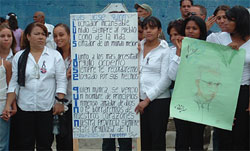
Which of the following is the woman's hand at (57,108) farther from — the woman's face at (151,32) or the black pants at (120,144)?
the woman's face at (151,32)

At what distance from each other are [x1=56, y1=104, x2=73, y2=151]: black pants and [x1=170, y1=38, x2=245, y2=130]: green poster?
1351mm

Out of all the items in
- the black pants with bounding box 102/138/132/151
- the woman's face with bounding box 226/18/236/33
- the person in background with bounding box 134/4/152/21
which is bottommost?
the black pants with bounding box 102/138/132/151

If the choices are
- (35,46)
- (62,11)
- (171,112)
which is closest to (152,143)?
(171,112)

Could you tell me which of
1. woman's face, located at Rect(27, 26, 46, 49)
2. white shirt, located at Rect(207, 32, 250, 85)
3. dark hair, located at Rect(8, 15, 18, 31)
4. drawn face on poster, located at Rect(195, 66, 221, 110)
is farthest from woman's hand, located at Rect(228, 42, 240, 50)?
dark hair, located at Rect(8, 15, 18, 31)

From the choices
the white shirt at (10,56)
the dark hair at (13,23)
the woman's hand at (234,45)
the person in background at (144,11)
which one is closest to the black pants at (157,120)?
the woman's hand at (234,45)

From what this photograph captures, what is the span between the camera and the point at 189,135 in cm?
548

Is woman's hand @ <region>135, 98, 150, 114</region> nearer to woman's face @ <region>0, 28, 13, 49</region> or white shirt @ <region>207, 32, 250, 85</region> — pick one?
white shirt @ <region>207, 32, 250, 85</region>

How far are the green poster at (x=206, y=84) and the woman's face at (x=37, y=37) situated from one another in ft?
5.62

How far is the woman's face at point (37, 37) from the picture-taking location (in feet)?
18.8

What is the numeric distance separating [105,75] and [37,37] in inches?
37.2

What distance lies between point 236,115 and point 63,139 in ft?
7.12

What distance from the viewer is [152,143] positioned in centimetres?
571

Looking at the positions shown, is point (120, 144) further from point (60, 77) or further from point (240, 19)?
point (240, 19)

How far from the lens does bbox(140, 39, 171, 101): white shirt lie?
220 inches
